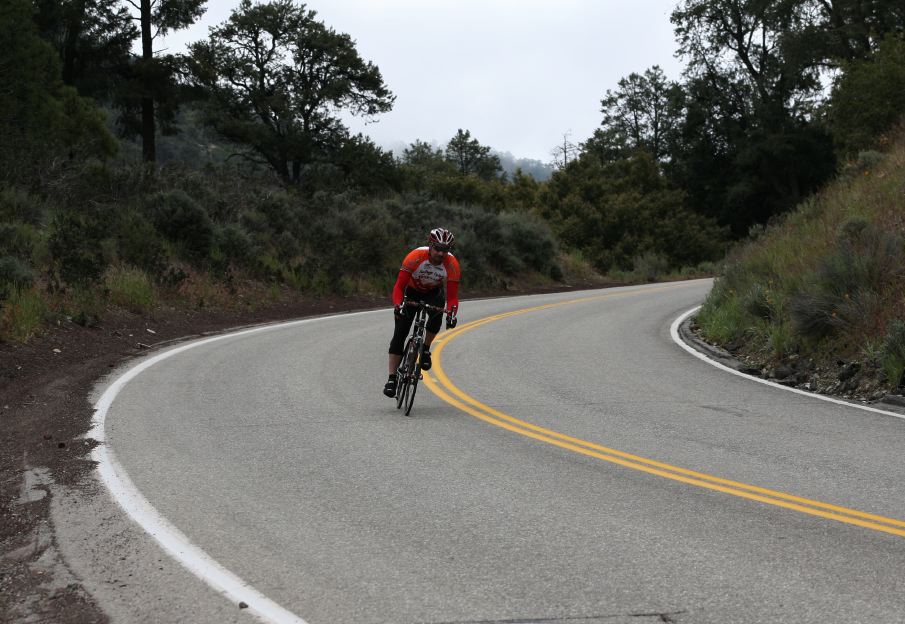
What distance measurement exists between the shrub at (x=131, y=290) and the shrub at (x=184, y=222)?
3.05 metres

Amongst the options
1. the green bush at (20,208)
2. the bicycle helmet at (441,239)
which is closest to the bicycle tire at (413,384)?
the bicycle helmet at (441,239)

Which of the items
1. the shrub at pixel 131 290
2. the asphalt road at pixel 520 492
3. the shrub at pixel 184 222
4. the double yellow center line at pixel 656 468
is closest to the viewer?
the asphalt road at pixel 520 492

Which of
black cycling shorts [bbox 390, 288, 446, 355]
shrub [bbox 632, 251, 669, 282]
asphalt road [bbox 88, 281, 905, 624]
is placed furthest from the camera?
shrub [bbox 632, 251, 669, 282]

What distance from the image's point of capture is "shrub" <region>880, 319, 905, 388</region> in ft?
33.3

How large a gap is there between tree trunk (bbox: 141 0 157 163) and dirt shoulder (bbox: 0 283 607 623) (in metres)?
19.1

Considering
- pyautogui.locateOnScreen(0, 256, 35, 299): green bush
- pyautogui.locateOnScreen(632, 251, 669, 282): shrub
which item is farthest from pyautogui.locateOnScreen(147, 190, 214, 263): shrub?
pyautogui.locateOnScreen(632, 251, 669, 282): shrub

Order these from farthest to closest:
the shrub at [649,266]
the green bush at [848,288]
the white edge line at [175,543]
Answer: the shrub at [649,266] < the green bush at [848,288] < the white edge line at [175,543]

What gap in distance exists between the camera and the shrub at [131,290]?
56.5ft

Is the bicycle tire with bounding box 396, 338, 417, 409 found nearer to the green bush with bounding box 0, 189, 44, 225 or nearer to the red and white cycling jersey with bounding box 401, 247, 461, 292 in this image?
the red and white cycling jersey with bounding box 401, 247, 461, 292

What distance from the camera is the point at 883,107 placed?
34.0 m

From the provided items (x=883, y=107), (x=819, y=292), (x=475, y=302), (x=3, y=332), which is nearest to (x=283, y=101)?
(x=475, y=302)

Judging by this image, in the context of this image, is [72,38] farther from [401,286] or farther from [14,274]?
[401,286]

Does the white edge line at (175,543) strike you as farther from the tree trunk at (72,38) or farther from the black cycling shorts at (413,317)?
the tree trunk at (72,38)

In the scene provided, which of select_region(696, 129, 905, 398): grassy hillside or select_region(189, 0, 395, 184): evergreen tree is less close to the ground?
select_region(189, 0, 395, 184): evergreen tree
